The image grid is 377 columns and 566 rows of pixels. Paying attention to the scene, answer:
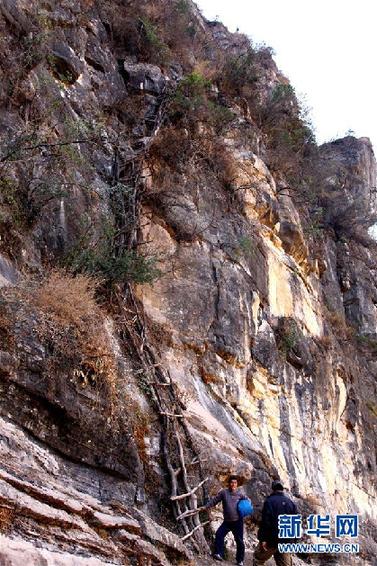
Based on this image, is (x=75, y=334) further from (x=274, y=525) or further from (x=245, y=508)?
(x=274, y=525)

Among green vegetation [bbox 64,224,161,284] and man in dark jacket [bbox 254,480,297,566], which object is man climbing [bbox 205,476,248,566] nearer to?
man in dark jacket [bbox 254,480,297,566]

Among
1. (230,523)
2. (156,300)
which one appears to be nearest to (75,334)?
(230,523)

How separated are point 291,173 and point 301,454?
9.09m

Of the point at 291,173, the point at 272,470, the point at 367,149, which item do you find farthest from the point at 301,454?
the point at 367,149

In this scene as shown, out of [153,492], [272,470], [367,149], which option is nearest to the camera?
[153,492]

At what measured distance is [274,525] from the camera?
7.12m

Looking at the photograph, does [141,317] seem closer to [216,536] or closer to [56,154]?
[56,154]

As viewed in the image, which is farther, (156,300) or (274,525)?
(156,300)

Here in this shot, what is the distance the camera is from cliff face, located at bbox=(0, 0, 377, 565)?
6.07m

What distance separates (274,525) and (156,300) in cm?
486

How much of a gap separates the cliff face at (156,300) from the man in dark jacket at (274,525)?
74 cm

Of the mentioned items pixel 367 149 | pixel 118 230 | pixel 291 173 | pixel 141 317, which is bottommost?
Result: pixel 141 317

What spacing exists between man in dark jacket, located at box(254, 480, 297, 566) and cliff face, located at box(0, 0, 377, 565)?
29.3 inches

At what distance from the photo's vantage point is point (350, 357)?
61.6 ft
